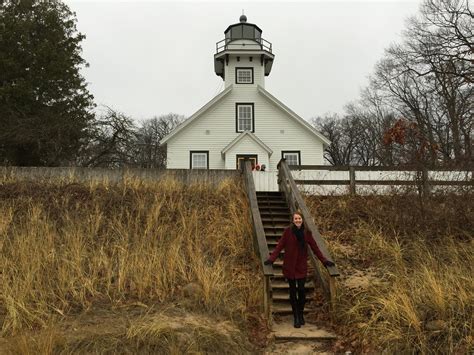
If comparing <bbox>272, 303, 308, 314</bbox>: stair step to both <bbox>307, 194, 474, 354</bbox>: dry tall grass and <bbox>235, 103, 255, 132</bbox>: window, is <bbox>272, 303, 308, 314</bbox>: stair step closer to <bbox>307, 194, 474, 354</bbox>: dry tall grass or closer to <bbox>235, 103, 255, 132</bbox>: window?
<bbox>307, 194, 474, 354</bbox>: dry tall grass

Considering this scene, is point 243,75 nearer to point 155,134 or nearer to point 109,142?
point 109,142

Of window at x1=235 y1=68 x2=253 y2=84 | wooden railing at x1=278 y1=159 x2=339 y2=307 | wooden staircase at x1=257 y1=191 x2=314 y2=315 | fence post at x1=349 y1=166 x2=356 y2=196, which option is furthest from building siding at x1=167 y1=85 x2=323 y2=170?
wooden staircase at x1=257 y1=191 x2=314 y2=315

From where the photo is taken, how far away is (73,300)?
22.2 feet

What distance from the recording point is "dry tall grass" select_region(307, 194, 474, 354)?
5.48m

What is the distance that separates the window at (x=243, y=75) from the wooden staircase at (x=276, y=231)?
14309mm

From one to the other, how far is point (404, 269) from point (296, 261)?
2.23 m

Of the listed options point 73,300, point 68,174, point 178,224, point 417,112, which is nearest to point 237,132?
point 68,174

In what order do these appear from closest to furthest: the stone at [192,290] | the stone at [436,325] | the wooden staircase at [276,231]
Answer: the stone at [436,325]
the stone at [192,290]
the wooden staircase at [276,231]

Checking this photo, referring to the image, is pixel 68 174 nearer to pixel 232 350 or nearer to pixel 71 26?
pixel 232 350

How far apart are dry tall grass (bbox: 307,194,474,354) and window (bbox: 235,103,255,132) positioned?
12.4m

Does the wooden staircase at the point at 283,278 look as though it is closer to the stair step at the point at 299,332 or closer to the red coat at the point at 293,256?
the stair step at the point at 299,332

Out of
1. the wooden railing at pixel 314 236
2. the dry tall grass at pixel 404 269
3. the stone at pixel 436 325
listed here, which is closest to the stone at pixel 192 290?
the wooden railing at pixel 314 236

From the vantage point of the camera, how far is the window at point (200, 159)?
78.6 feet

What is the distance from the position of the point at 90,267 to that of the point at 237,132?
17.3 m
